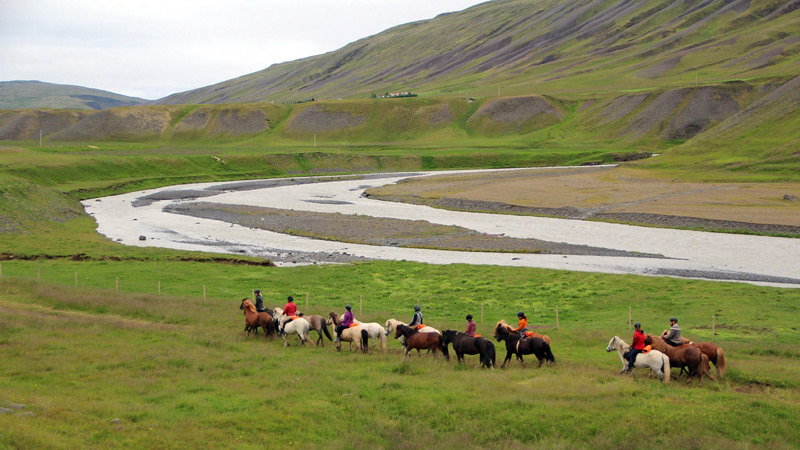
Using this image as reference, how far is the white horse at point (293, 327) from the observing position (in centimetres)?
2752

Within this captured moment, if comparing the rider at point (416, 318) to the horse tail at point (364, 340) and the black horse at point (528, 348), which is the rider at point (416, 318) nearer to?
the horse tail at point (364, 340)

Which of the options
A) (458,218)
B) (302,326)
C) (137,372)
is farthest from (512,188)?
(137,372)

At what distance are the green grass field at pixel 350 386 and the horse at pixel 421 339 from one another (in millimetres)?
867

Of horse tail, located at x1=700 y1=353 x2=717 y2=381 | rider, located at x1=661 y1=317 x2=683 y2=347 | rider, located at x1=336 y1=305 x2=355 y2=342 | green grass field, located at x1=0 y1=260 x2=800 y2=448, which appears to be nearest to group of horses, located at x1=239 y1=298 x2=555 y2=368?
rider, located at x1=336 y1=305 x2=355 y2=342

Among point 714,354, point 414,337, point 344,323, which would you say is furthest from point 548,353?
point 344,323

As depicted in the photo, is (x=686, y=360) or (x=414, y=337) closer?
(x=686, y=360)

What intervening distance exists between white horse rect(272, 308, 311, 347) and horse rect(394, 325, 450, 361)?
451cm

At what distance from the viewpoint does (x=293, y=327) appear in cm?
2770

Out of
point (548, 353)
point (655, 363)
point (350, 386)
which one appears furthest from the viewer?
point (548, 353)

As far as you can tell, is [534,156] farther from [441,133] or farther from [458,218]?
[458,218]

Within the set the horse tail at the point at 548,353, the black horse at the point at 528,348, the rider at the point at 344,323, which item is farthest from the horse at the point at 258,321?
the horse tail at the point at 548,353

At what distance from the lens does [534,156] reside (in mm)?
153375

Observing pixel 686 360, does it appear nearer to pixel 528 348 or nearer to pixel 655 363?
pixel 655 363

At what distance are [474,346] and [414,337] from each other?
2653 millimetres
